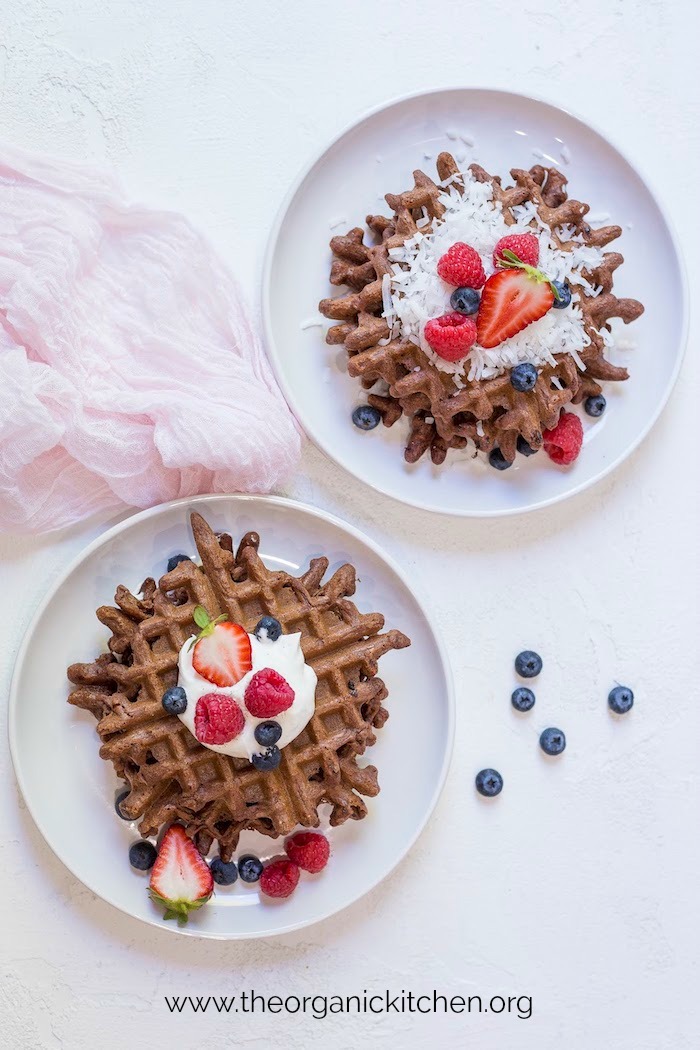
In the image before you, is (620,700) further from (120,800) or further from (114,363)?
(114,363)

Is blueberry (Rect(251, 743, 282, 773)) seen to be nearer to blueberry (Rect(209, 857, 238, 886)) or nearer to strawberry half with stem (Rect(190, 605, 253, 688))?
strawberry half with stem (Rect(190, 605, 253, 688))

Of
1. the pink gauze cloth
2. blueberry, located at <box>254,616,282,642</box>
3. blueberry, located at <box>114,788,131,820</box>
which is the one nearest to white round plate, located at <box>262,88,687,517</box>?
the pink gauze cloth

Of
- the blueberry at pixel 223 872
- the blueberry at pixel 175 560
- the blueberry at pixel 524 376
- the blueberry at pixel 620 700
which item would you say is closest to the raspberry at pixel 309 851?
the blueberry at pixel 223 872

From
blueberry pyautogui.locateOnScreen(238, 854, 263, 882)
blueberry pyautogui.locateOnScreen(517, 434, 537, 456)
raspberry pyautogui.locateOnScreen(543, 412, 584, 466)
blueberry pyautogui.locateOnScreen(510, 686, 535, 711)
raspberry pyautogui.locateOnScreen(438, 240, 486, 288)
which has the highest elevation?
raspberry pyautogui.locateOnScreen(438, 240, 486, 288)

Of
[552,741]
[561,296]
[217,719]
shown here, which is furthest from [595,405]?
[217,719]

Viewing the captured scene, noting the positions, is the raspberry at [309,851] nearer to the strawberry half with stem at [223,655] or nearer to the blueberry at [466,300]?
the strawberry half with stem at [223,655]

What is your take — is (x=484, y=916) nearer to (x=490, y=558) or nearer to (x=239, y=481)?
(x=490, y=558)
